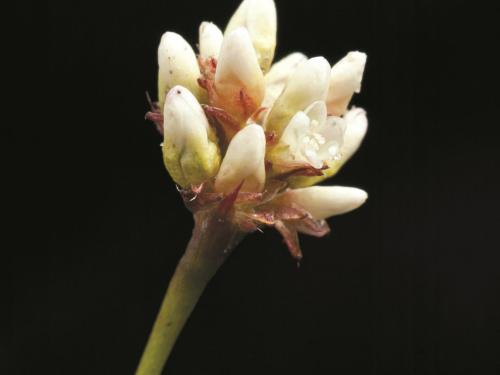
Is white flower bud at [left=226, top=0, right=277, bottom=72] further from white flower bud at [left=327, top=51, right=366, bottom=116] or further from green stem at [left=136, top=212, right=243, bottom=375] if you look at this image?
green stem at [left=136, top=212, right=243, bottom=375]

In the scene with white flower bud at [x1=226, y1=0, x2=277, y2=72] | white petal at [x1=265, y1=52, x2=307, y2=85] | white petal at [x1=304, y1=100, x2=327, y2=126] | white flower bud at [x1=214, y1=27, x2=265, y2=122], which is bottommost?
white petal at [x1=304, y1=100, x2=327, y2=126]

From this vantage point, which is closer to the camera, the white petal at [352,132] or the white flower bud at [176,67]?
the white flower bud at [176,67]

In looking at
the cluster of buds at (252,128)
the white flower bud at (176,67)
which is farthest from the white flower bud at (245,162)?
the white flower bud at (176,67)

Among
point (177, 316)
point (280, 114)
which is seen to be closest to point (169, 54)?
point (280, 114)

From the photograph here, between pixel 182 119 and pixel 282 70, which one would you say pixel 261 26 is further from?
pixel 182 119

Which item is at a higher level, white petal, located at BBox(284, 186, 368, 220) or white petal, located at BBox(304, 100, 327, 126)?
white petal, located at BBox(304, 100, 327, 126)

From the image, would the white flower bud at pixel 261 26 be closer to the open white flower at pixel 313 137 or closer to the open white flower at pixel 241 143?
the open white flower at pixel 241 143

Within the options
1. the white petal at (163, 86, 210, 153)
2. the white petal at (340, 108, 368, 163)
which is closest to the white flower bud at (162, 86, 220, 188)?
the white petal at (163, 86, 210, 153)
